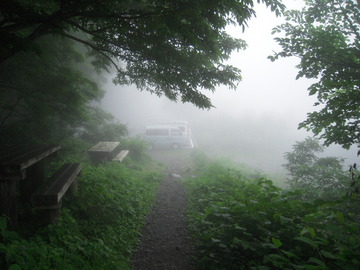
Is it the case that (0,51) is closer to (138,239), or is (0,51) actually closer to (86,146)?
(138,239)

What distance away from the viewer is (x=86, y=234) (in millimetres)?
4055

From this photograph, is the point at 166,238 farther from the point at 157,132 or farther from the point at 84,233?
the point at 157,132

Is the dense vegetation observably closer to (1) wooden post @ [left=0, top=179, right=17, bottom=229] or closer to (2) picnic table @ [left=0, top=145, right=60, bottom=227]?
(1) wooden post @ [left=0, top=179, right=17, bottom=229]

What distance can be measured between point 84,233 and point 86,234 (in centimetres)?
4

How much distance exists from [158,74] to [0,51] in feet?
10.0

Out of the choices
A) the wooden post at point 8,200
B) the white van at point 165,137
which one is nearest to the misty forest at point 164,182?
the wooden post at point 8,200

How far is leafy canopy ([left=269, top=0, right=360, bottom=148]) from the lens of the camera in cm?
433

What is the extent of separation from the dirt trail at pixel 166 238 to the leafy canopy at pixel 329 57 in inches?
153

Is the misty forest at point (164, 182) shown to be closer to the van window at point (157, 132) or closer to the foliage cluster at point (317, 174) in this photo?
the foliage cluster at point (317, 174)

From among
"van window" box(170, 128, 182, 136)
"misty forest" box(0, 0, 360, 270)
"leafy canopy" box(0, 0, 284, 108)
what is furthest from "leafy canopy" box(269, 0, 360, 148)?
"van window" box(170, 128, 182, 136)

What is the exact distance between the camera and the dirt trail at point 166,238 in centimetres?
382

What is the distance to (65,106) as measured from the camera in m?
6.69

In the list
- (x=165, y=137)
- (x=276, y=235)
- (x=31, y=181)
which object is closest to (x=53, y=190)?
(x=31, y=181)

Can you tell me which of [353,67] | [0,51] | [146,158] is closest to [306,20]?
[353,67]
